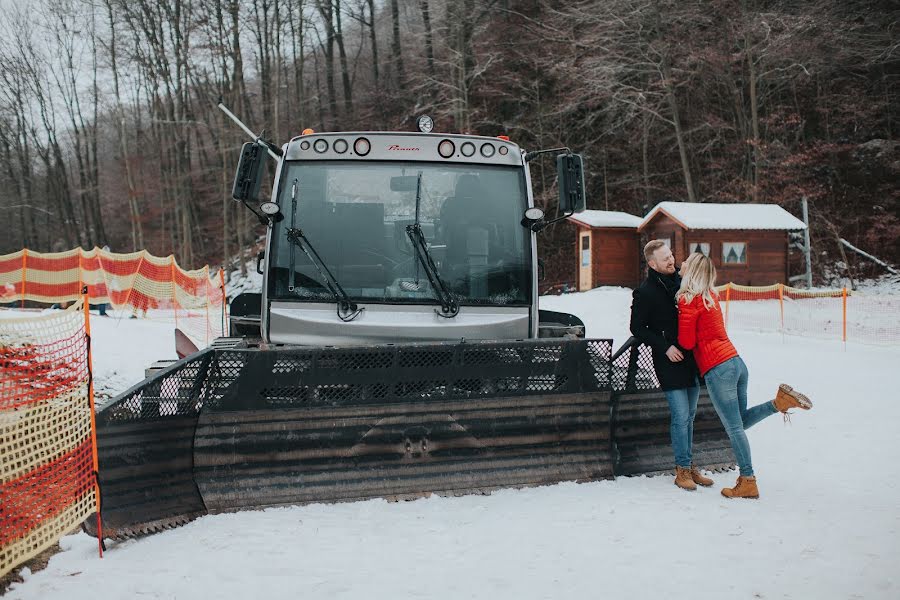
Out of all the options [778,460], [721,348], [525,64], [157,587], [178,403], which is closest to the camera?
[157,587]

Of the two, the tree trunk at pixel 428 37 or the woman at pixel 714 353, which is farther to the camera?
the tree trunk at pixel 428 37

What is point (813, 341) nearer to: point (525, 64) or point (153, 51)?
point (525, 64)

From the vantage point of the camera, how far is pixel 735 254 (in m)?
23.0

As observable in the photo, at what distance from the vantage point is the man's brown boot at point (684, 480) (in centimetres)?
514

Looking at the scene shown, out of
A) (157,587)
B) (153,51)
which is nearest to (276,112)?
(153,51)

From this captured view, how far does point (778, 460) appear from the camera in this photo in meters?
6.11

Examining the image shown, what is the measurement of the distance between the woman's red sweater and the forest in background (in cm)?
2273

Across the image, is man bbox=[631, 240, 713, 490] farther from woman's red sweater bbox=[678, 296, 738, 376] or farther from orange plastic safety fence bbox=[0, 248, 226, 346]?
orange plastic safety fence bbox=[0, 248, 226, 346]

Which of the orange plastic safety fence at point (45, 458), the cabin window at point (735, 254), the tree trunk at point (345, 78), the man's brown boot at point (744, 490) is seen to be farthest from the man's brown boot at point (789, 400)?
the tree trunk at point (345, 78)

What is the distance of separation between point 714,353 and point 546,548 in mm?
2027

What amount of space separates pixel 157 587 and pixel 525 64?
3141 centimetres

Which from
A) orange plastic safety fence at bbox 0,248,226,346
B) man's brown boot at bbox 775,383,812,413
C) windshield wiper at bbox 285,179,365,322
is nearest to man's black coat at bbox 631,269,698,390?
man's brown boot at bbox 775,383,812,413

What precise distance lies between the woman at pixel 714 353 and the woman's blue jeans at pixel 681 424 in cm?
21

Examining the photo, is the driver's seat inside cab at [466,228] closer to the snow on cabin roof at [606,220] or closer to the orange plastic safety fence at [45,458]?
the orange plastic safety fence at [45,458]
